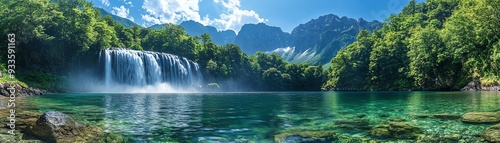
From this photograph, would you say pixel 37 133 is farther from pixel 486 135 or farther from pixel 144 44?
pixel 144 44

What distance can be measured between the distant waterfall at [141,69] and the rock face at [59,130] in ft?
214

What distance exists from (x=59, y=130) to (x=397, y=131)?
11.9m

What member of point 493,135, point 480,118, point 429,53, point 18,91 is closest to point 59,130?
point 493,135

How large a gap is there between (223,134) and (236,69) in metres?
121

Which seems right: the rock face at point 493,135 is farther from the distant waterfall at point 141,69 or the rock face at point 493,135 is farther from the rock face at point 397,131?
the distant waterfall at point 141,69

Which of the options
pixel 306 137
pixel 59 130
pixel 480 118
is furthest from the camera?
pixel 480 118

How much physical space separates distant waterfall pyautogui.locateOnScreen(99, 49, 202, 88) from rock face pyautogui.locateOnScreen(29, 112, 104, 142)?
214 ft

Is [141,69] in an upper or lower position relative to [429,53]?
lower

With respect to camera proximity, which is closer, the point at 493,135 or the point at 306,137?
the point at 493,135

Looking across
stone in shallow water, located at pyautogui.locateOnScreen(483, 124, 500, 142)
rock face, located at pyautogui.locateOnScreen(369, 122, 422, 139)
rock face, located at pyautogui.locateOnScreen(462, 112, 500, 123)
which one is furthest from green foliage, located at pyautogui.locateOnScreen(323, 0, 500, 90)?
rock face, located at pyautogui.locateOnScreen(369, 122, 422, 139)

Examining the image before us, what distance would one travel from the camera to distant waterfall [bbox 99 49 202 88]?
7169cm

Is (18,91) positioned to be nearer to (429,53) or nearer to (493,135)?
(493,135)

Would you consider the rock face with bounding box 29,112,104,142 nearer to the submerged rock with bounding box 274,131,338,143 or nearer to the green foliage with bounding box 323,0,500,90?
the submerged rock with bounding box 274,131,338,143

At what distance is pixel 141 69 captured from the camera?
76.3 m
